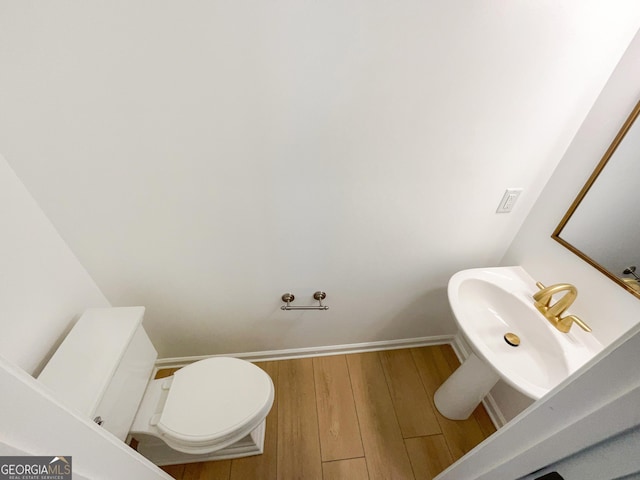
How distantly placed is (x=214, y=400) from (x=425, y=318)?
45.2 inches

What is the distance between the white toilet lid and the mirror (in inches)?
50.2

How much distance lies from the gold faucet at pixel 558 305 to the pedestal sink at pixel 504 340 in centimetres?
2

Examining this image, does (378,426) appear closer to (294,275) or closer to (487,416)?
(487,416)

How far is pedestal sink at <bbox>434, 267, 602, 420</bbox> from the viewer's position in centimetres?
84

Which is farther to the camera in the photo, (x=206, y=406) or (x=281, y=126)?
(x=206, y=406)

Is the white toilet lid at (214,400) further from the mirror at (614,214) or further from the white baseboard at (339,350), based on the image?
the mirror at (614,214)

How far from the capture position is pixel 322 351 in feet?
5.13

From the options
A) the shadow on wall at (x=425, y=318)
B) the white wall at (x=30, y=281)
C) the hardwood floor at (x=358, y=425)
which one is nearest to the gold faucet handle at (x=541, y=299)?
the shadow on wall at (x=425, y=318)

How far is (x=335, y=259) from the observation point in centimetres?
115

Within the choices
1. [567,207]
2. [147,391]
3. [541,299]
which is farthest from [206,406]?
[567,207]

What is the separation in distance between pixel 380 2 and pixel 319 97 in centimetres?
26

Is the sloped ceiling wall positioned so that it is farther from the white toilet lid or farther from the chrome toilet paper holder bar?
the white toilet lid

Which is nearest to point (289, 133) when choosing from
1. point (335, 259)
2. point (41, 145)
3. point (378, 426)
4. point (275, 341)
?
point (335, 259)

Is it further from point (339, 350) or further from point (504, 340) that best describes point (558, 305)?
point (339, 350)
